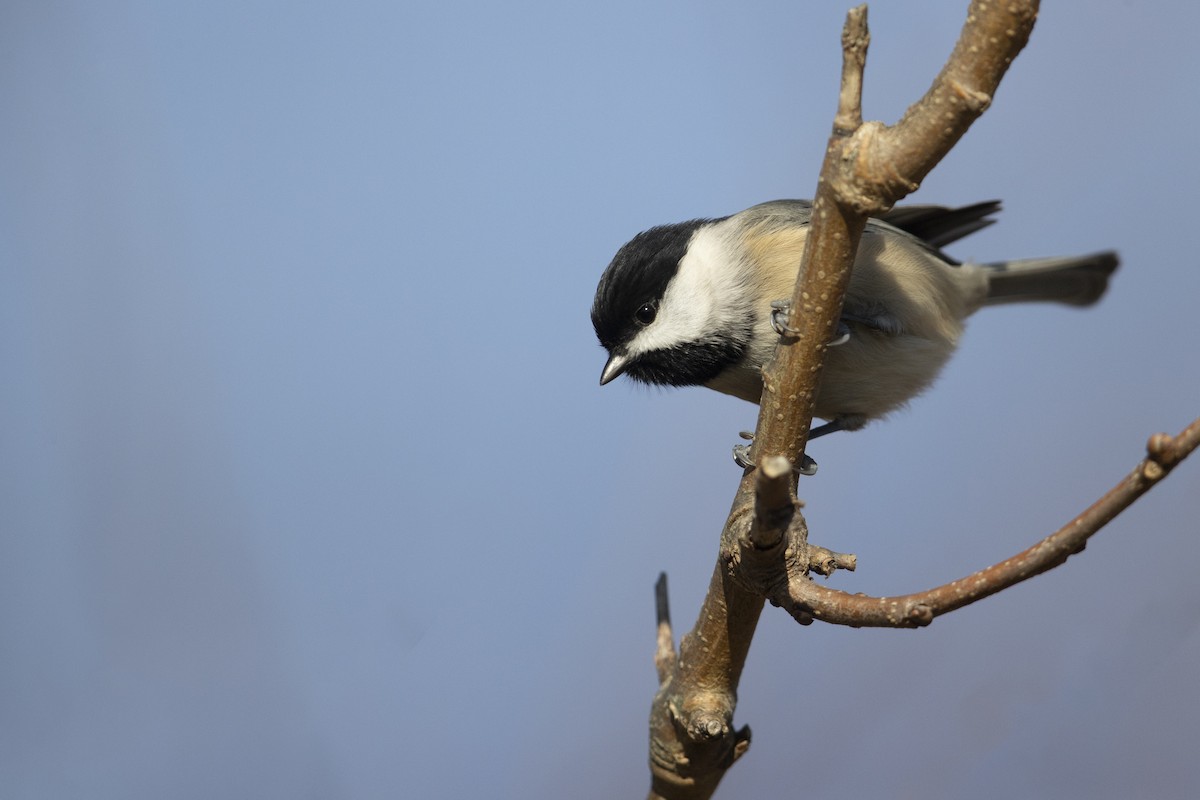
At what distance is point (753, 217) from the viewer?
211 cm

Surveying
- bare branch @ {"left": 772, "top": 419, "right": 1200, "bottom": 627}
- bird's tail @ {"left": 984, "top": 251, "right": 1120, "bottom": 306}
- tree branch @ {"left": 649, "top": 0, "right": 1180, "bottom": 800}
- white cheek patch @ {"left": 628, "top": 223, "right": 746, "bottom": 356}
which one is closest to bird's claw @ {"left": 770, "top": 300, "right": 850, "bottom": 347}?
tree branch @ {"left": 649, "top": 0, "right": 1180, "bottom": 800}

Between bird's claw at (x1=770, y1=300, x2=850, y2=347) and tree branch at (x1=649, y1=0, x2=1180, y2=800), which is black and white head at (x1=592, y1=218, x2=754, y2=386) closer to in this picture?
bird's claw at (x1=770, y1=300, x2=850, y2=347)

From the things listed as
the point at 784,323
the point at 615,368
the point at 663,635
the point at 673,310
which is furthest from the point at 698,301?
the point at 663,635

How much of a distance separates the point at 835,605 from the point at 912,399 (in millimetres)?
1246

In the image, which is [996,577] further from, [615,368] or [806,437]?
[615,368]

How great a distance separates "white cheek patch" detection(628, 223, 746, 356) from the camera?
6.34 ft

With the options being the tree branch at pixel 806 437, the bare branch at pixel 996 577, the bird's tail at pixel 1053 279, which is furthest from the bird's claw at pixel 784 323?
the bird's tail at pixel 1053 279

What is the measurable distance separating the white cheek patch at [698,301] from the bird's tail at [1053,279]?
959mm

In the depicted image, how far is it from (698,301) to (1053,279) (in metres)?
1.23

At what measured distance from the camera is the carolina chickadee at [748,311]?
193cm

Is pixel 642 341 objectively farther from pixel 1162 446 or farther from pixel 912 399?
pixel 1162 446

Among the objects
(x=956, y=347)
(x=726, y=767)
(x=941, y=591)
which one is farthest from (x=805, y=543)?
(x=956, y=347)

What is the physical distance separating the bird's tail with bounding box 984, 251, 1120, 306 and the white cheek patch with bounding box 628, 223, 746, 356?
0.96 metres

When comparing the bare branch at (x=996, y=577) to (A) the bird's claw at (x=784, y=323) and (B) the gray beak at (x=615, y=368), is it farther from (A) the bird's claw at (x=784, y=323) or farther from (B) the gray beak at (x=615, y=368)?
(B) the gray beak at (x=615, y=368)
